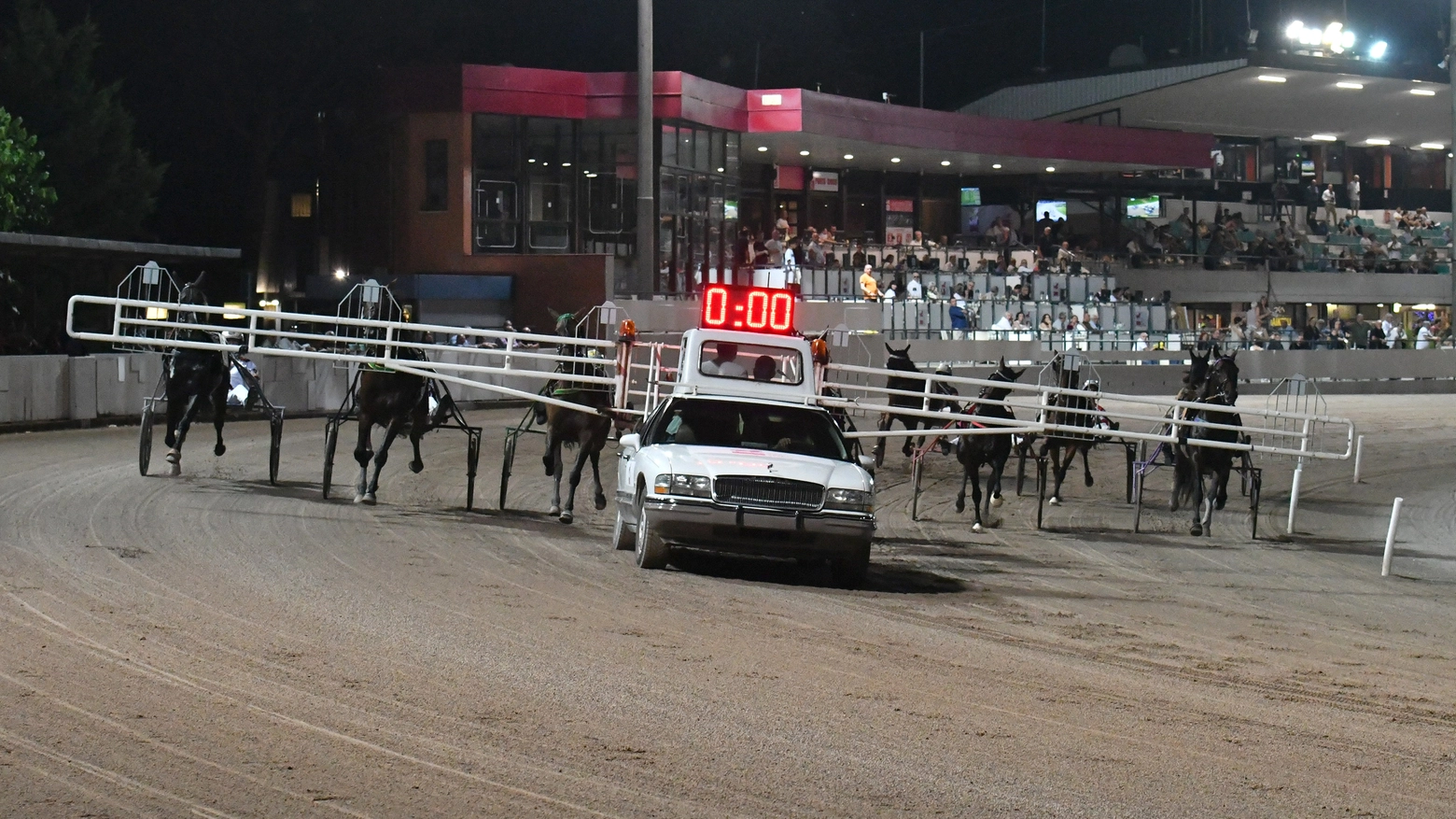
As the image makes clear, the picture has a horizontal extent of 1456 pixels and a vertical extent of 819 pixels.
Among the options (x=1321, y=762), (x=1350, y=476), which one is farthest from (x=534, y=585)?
(x=1350, y=476)

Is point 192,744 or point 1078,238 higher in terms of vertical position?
point 1078,238

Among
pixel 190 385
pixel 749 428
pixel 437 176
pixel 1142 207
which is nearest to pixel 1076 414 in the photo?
pixel 749 428

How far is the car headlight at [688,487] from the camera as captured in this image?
41.3ft

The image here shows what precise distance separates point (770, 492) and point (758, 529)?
0.30m

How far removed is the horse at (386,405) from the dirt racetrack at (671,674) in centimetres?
65

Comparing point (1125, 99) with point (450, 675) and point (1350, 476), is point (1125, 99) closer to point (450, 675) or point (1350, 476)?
point (1350, 476)

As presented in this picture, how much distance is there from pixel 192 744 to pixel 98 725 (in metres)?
0.57

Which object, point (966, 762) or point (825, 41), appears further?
point (825, 41)

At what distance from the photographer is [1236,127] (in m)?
60.2

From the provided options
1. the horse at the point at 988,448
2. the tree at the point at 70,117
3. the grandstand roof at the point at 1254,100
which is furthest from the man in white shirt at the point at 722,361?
the grandstand roof at the point at 1254,100

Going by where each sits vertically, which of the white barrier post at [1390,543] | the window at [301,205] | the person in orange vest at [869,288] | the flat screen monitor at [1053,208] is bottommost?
the white barrier post at [1390,543]

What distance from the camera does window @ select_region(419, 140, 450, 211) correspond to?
4050 centimetres

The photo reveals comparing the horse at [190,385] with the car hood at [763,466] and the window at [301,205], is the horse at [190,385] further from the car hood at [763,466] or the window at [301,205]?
the window at [301,205]

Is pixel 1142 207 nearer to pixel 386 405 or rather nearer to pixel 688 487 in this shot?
pixel 386 405
